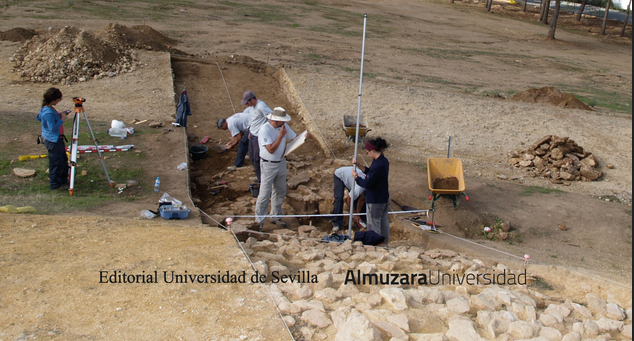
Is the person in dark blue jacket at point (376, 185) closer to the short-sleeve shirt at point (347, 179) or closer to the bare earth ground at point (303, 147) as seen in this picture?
the short-sleeve shirt at point (347, 179)

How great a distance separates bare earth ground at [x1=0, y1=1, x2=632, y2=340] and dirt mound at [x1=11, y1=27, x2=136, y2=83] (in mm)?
465

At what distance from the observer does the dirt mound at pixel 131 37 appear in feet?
53.9

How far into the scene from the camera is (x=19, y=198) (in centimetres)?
716

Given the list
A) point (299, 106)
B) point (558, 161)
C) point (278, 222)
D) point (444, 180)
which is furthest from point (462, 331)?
point (299, 106)

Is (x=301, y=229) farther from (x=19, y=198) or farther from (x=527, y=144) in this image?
(x=527, y=144)

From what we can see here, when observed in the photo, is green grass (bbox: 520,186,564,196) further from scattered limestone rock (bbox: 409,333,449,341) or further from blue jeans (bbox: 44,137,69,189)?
blue jeans (bbox: 44,137,69,189)

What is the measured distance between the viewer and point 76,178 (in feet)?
26.7

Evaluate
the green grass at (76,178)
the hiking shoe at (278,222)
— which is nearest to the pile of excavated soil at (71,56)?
the green grass at (76,178)

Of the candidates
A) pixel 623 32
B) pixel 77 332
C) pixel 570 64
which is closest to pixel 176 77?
pixel 77 332

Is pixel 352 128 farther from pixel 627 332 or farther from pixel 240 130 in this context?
pixel 627 332

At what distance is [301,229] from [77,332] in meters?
4.06

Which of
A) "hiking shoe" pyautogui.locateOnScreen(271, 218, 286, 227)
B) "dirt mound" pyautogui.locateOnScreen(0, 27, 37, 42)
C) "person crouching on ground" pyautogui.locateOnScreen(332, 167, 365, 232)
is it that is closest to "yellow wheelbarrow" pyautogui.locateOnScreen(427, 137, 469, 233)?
"person crouching on ground" pyautogui.locateOnScreen(332, 167, 365, 232)

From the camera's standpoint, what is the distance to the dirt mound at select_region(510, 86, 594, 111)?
15.7m

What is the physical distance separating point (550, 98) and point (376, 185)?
1173 centimetres
